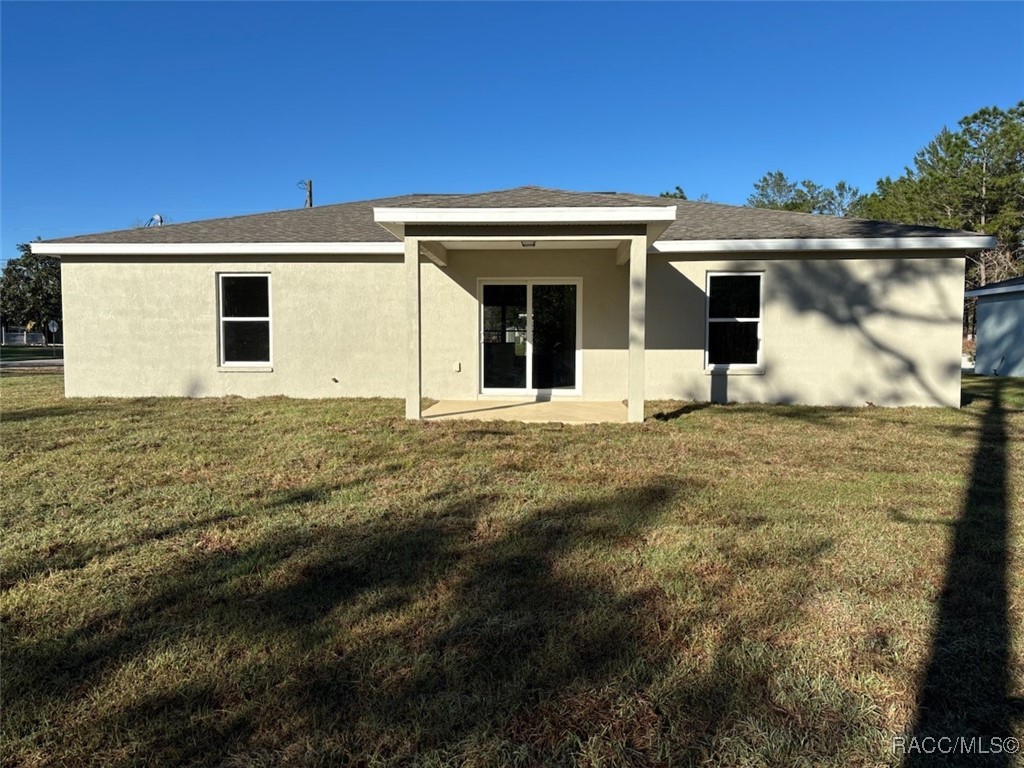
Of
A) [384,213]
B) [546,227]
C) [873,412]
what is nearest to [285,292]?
[384,213]

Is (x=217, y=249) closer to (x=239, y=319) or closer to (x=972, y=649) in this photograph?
(x=239, y=319)

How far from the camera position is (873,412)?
31.3ft

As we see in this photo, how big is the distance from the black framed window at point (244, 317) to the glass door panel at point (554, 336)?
15.0ft

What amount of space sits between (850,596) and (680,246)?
7572 millimetres

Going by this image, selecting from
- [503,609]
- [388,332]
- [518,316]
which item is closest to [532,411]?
[518,316]

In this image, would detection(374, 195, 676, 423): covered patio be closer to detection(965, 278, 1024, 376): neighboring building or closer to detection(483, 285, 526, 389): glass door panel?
detection(483, 285, 526, 389): glass door panel

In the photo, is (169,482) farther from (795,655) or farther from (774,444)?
(774,444)

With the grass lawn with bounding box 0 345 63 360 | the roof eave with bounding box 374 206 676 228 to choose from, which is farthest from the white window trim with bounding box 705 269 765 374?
the grass lawn with bounding box 0 345 63 360

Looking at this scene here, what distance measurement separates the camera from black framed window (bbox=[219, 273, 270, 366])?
1088cm

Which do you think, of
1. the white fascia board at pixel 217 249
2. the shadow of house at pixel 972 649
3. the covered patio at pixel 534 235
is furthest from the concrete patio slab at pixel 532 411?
the shadow of house at pixel 972 649

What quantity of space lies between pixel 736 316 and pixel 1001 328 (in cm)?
1383

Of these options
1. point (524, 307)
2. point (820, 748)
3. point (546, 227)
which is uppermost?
point (546, 227)

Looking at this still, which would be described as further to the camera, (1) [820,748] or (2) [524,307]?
(2) [524,307]

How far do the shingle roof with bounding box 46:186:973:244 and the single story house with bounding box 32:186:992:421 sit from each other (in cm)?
8
